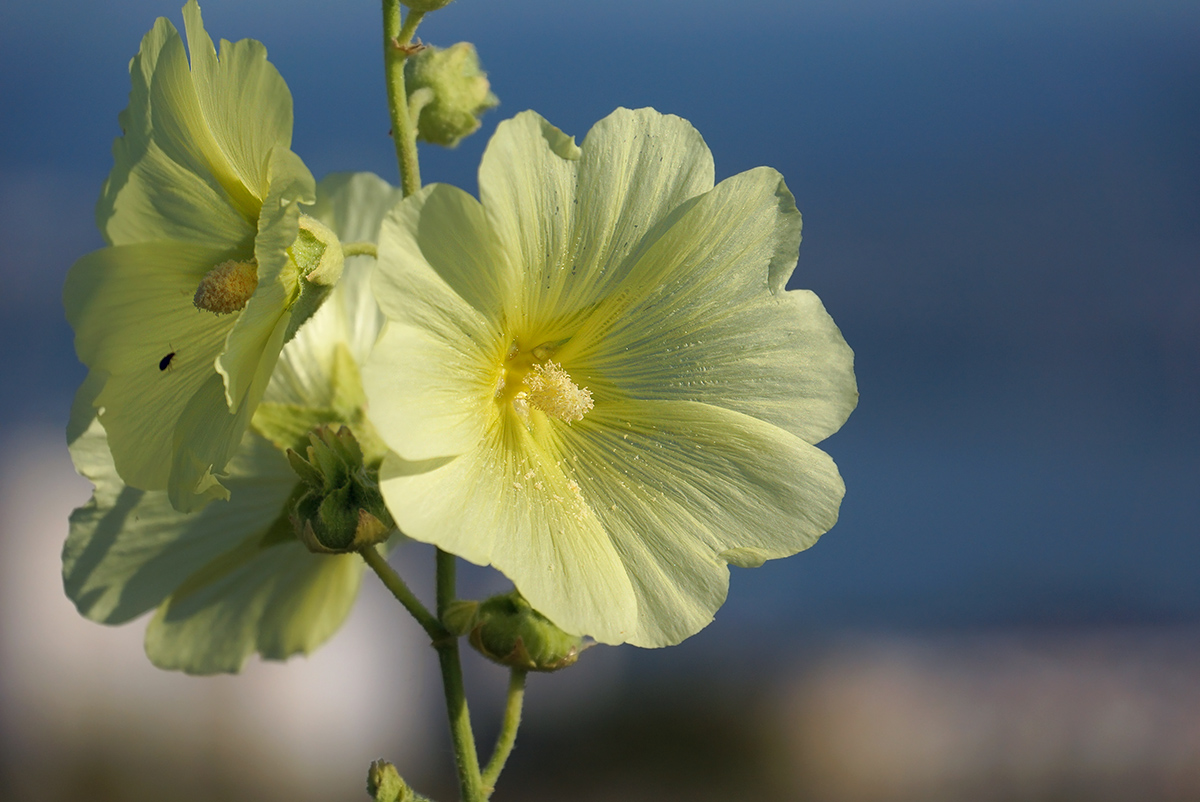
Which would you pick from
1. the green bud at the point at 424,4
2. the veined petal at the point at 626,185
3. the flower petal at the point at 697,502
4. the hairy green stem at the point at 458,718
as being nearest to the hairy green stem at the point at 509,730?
the hairy green stem at the point at 458,718

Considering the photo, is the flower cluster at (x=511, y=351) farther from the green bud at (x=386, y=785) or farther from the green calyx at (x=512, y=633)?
the green bud at (x=386, y=785)

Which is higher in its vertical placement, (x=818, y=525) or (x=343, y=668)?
(x=818, y=525)

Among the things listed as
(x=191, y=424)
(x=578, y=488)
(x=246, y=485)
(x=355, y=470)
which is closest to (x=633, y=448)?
(x=578, y=488)

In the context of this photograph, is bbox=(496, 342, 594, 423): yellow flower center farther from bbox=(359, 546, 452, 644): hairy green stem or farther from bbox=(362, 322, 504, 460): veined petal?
bbox=(359, 546, 452, 644): hairy green stem

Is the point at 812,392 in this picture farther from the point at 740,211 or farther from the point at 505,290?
the point at 505,290

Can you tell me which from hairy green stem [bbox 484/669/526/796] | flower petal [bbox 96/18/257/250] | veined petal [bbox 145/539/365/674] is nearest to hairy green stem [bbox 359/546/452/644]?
hairy green stem [bbox 484/669/526/796]

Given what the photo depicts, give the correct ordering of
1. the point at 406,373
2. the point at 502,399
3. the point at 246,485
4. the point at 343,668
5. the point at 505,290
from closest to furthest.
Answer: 1. the point at 406,373
2. the point at 505,290
3. the point at 502,399
4. the point at 246,485
5. the point at 343,668

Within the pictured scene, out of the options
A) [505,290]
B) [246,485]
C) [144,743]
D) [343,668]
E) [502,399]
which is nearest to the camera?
[505,290]
